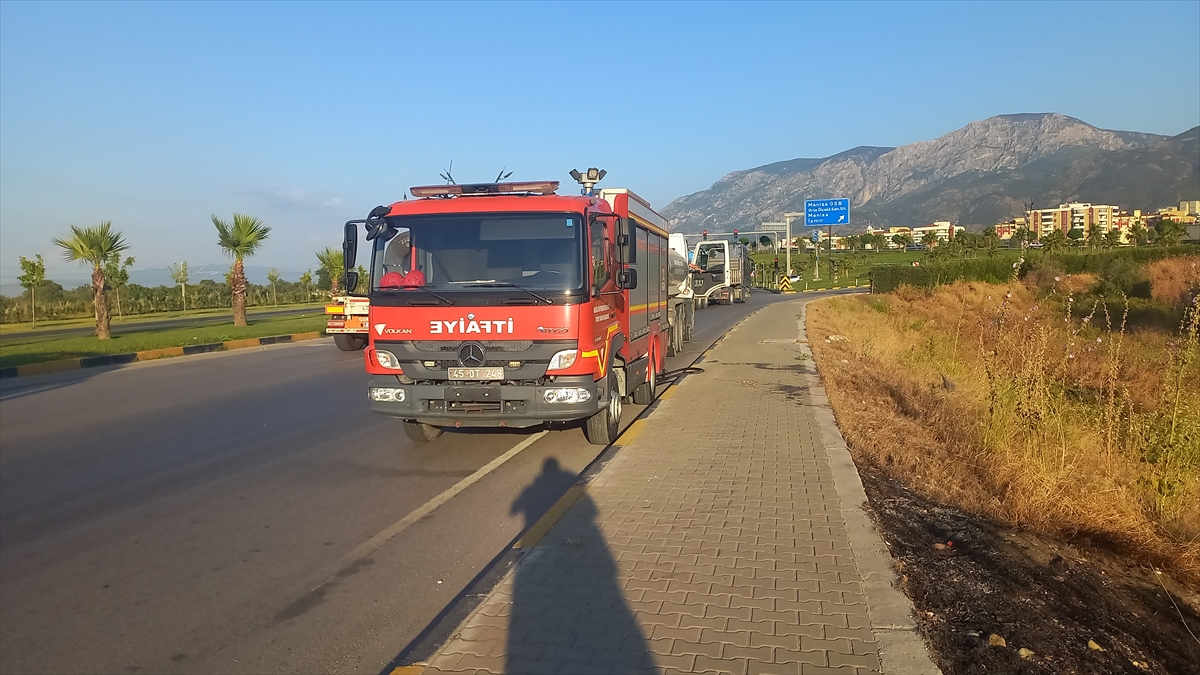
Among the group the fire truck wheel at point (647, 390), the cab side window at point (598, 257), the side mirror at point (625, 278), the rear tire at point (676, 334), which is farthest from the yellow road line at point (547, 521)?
the rear tire at point (676, 334)

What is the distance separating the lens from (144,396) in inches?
509

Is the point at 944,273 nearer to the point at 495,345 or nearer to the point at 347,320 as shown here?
the point at 347,320

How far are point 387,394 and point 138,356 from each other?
14.7 m

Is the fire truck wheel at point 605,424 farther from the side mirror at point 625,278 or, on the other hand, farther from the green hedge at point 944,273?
the green hedge at point 944,273

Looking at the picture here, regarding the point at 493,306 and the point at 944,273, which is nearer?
the point at 493,306

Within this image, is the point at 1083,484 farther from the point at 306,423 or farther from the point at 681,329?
the point at 681,329

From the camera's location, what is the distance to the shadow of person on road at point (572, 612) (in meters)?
3.57

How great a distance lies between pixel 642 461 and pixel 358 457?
120 inches

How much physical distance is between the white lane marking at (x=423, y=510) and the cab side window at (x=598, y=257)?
76.4 inches

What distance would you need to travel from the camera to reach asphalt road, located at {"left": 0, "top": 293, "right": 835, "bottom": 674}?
4168mm

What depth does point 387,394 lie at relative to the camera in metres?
7.82

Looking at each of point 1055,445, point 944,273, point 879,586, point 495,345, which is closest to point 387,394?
point 495,345

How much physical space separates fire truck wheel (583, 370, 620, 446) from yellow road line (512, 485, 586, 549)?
2060mm

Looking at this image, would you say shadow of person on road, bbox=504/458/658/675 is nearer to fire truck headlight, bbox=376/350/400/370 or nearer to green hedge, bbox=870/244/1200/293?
fire truck headlight, bbox=376/350/400/370
